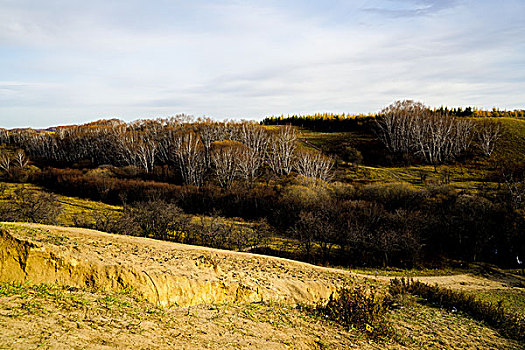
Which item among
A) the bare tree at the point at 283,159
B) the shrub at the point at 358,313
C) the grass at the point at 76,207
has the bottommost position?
the grass at the point at 76,207

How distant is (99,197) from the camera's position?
256ft

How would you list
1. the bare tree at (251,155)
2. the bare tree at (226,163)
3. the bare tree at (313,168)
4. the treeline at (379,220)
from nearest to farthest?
the treeline at (379,220)
the bare tree at (313,168)
the bare tree at (251,155)
the bare tree at (226,163)

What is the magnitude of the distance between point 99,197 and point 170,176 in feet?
63.2

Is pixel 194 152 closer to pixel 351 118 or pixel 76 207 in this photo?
pixel 76 207

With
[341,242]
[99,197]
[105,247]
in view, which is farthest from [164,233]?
[99,197]

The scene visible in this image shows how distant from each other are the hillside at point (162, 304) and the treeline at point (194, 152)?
59.9m

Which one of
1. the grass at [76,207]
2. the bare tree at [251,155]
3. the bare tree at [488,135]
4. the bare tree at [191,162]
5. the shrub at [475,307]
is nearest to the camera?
the shrub at [475,307]

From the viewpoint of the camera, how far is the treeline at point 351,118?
127688mm

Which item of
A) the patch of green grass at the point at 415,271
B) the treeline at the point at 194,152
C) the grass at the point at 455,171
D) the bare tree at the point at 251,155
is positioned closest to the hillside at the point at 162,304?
the patch of green grass at the point at 415,271

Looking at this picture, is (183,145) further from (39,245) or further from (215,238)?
(39,245)

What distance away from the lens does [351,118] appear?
487ft

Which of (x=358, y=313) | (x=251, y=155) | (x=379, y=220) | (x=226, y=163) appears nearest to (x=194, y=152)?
(x=226, y=163)

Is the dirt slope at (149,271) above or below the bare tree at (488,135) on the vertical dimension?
below

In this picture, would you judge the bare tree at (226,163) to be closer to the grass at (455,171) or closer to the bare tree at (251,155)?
the bare tree at (251,155)
